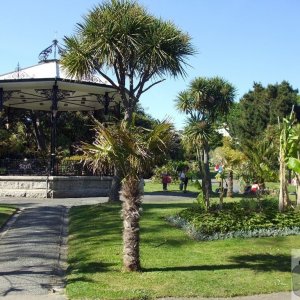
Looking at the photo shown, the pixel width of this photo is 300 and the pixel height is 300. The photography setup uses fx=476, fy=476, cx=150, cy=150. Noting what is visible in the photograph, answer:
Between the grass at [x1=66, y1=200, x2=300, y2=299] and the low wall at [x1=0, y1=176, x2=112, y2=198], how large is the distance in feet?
33.4

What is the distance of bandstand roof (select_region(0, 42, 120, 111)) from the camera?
2266 centimetres

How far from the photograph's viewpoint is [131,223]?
27.5 feet

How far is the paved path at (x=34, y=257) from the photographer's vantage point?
24.2 ft

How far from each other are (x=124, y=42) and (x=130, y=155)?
320 inches

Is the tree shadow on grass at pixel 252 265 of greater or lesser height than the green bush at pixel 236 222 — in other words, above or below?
below

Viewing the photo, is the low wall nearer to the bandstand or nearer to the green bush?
the bandstand

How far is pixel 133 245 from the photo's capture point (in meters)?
8.34

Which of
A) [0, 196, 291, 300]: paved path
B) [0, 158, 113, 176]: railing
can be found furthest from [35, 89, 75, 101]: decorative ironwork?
[0, 196, 291, 300]: paved path

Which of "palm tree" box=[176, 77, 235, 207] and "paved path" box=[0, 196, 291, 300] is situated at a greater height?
"palm tree" box=[176, 77, 235, 207]

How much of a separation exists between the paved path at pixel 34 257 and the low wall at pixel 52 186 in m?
6.52

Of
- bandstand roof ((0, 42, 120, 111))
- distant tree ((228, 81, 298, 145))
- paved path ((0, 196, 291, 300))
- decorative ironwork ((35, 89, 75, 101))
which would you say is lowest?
paved path ((0, 196, 291, 300))

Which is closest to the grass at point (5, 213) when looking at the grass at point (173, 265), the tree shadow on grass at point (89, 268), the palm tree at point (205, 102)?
the grass at point (173, 265)

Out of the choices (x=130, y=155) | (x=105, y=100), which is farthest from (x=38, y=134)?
(x=130, y=155)

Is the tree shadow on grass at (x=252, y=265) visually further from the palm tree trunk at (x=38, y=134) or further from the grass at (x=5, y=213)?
the palm tree trunk at (x=38, y=134)
